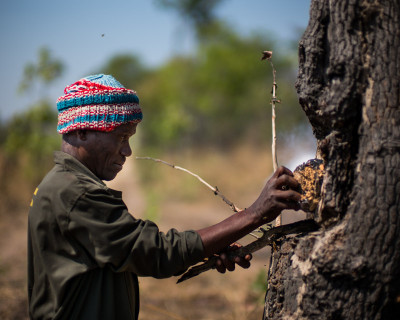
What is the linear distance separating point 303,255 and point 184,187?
41.0 ft

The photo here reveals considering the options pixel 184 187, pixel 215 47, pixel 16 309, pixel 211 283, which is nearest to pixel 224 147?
pixel 215 47

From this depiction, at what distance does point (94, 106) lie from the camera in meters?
2.12

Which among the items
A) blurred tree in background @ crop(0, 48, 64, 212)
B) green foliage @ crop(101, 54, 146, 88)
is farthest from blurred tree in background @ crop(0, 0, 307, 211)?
green foliage @ crop(101, 54, 146, 88)

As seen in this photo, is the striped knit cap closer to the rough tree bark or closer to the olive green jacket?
the olive green jacket

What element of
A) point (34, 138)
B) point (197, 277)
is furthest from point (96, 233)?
point (34, 138)

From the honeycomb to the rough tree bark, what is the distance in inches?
1.7

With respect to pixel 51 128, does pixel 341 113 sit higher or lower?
lower

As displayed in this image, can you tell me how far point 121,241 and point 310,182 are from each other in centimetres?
84

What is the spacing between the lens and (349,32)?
1817 mm

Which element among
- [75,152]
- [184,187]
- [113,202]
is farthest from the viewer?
[184,187]

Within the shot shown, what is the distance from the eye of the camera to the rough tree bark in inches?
70.1

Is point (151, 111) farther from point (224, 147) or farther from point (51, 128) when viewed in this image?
point (51, 128)

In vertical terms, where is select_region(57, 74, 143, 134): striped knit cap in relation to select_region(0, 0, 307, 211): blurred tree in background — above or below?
below

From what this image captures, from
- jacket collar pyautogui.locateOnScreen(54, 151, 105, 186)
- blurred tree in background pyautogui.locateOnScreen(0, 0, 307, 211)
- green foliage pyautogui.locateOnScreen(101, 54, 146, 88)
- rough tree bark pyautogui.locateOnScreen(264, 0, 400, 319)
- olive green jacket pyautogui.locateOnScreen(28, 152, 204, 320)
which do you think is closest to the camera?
rough tree bark pyautogui.locateOnScreen(264, 0, 400, 319)
